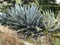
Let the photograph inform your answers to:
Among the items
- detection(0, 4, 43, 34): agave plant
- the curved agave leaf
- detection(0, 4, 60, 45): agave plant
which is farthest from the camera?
the curved agave leaf

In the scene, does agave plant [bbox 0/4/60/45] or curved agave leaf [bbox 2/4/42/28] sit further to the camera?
curved agave leaf [bbox 2/4/42/28]

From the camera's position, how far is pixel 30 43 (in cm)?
768

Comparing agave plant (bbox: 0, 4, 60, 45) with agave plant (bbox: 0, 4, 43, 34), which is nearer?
agave plant (bbox: 0, 4, 60, 45)

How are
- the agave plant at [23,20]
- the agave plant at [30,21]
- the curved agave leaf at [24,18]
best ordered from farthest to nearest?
the curved agave leaf at [24,18] < the agave plant at [23,20] < the agave plant at [30,21]

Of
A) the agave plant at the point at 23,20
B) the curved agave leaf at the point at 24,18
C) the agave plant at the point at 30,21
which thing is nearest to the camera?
the agave plant at the point at 30,21

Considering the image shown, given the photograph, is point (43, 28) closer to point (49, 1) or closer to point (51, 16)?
point (51, 16)

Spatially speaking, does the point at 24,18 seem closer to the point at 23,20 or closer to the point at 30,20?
the point at 23,20

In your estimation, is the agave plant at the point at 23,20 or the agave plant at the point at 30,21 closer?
the agave plant at the point at 30,21

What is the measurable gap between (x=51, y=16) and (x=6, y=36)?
9.24ft

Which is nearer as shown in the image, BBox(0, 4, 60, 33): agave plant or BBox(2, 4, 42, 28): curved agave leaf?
BBox(0, 4, 60, 33): agave plant

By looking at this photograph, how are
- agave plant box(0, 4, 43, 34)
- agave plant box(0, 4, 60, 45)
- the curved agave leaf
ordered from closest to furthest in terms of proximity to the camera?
agave plant box(0, 4, 60, 45) → agave plant box(0, 4, 43, 34) → the curved agave leaf

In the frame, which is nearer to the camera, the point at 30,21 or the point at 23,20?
the point at 30,21

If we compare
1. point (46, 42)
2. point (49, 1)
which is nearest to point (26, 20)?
point (46, 42)

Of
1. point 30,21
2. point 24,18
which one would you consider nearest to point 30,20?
point 30,21
